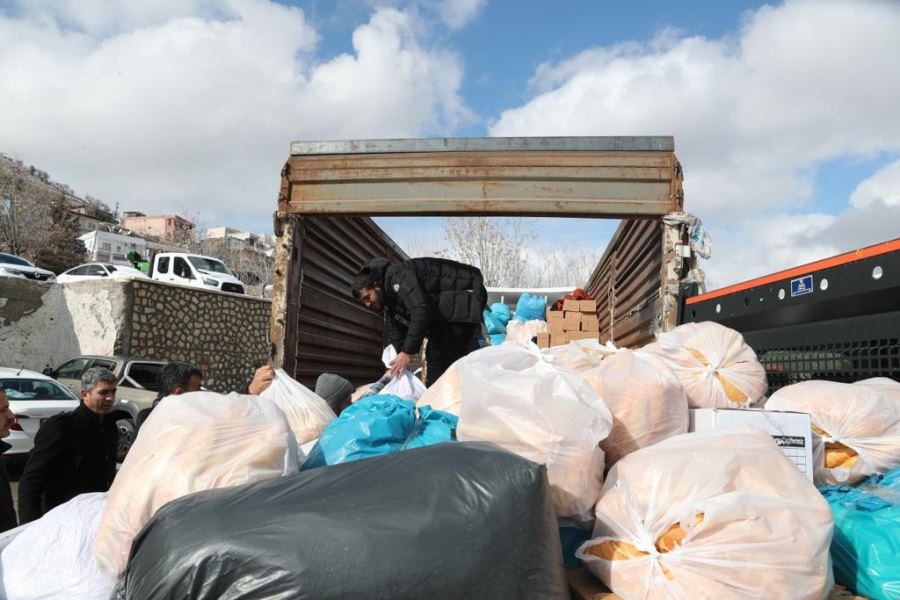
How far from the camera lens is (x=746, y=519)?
1.41 meters

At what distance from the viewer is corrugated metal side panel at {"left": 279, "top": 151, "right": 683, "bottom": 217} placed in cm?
382

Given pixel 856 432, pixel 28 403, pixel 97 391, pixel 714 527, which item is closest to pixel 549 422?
pixel 714 527

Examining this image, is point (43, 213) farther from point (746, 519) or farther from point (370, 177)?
point (746, 519)

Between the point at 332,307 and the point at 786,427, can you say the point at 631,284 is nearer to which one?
the point at 332,307

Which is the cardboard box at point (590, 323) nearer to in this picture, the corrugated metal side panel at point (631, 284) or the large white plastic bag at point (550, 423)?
the corrugated metal side panel at point (631, 284)

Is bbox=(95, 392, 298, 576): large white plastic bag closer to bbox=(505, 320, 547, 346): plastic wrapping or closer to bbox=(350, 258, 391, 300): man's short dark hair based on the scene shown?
bbox=(350, 258, 391, 300): man's short dark hair

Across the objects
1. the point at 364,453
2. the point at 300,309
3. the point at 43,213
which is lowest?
the point at 364,453

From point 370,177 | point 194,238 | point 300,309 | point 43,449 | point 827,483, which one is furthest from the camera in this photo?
point 194,238

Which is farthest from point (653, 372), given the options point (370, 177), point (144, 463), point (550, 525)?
point (370, 177)

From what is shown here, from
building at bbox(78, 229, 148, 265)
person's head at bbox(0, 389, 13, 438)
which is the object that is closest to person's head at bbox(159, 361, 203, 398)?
person's head at bbox(0, 389, 13, 438)

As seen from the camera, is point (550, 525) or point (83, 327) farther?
point (83, 327)

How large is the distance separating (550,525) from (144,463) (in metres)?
1.10

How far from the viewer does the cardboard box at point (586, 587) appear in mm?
1541

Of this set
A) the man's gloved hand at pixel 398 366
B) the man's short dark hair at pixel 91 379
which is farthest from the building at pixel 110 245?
the man's gloved hand at pixel 398 366
